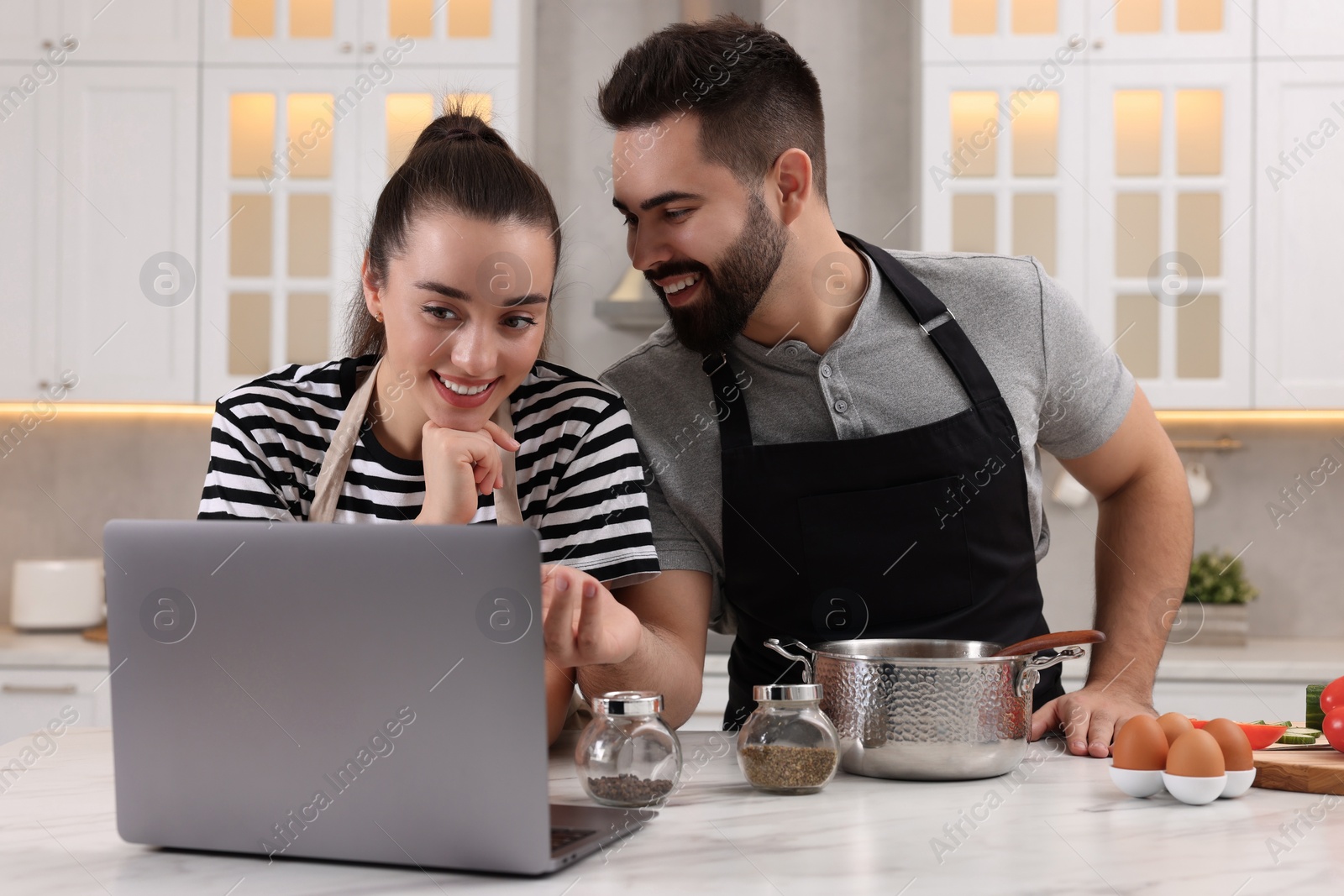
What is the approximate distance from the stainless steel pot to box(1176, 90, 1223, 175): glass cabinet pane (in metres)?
2.16

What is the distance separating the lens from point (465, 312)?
46.2 inches

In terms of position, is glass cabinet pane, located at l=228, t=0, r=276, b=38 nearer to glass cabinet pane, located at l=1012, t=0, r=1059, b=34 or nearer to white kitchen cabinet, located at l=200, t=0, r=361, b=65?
white kitchen cabinet, located at l=200, t=0, r=361, b=65

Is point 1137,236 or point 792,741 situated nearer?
point 792,741

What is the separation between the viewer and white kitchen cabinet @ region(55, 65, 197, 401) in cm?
284

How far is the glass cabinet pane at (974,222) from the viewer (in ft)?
9.20

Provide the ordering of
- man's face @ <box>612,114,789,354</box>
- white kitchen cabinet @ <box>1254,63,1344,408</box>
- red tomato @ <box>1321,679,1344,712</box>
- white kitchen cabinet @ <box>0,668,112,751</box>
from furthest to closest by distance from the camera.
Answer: white kitchen cabinet @ <box>1254,63,1344,408</box> < white kitchen cabinet @ <box>0,668,112,751</box> < man's face @ <box>612,114,789,354</box> < red tomato @ <box>1321,679,1344,712</box>

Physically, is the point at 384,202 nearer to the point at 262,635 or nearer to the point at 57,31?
the point at 262,635

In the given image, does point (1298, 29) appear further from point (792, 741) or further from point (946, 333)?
point (792, 741)

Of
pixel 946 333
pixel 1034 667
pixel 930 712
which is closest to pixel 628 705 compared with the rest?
pixel 930 712

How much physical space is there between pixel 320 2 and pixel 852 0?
4.75 ft

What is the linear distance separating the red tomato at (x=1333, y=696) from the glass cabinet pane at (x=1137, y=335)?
68.7 inches

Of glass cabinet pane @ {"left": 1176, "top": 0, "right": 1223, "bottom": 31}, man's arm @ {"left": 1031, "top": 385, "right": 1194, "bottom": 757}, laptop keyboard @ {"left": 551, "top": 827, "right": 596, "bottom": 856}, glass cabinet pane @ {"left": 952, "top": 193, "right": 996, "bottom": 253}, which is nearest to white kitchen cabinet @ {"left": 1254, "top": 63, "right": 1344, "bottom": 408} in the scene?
glass cabinet pane @ {"left": 1176, "top": 0, "right": 1223, "bottom": 31}

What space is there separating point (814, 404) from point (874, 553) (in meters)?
0.22

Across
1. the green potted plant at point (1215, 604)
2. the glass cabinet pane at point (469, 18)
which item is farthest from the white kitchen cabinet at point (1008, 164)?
the glass cabinet pane at point (469, 18)
